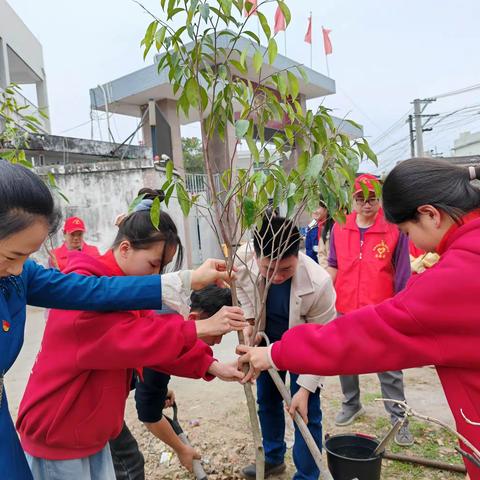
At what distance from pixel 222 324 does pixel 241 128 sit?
Answer: 24.5 inches

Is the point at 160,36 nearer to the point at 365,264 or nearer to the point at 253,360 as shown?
the point at 253,360

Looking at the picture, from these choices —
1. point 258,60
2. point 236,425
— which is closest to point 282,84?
point 258,60

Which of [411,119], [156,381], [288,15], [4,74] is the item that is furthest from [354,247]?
[411,119]

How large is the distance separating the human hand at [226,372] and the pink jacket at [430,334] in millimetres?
370

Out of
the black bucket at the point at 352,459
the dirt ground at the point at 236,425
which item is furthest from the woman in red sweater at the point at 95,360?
the dirt ground at the point at 236,425

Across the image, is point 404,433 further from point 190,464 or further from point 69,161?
point 69,161

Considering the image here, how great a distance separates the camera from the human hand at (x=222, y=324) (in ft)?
4.78

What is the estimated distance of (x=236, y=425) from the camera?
319 centimetres

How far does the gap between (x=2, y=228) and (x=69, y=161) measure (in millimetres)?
8916

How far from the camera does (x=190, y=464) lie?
243 centimetres

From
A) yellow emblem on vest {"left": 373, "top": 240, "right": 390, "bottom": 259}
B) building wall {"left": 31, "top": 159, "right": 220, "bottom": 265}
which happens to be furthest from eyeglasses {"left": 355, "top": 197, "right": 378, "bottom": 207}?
building wall {"left": 31, "top": 159, "right": 220, "bottom": 265}

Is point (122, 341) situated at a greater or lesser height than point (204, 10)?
lesser

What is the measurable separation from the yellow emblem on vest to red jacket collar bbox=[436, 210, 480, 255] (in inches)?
67.3

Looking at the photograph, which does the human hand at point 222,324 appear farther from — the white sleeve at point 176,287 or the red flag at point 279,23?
the red flag at point 279,23
